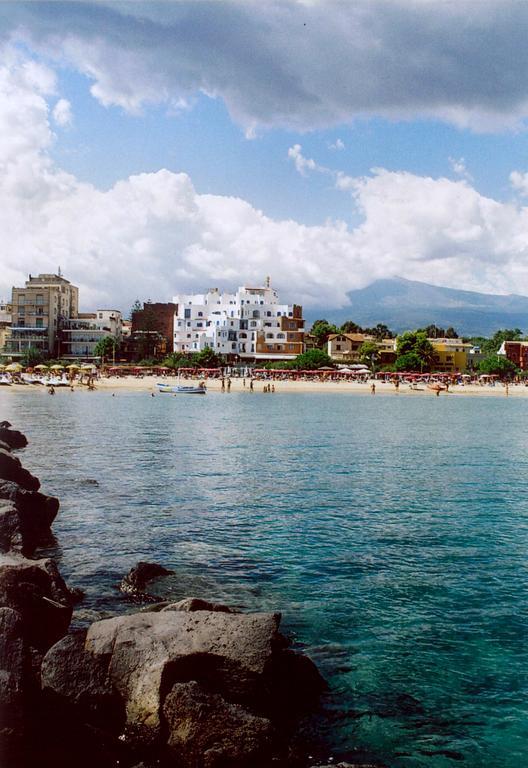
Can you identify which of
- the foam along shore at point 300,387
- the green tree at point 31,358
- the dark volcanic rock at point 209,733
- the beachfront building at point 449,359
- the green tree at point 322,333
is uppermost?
the green tree at point 322,333

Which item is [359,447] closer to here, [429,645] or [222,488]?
[222,488]

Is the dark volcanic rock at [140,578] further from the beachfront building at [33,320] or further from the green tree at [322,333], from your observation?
the green tree at [322,333]

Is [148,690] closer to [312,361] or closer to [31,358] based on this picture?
[312,361]

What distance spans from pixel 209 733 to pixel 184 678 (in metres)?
0.74

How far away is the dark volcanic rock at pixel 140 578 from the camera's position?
45.9ft

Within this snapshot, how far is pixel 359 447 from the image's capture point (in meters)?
40.1

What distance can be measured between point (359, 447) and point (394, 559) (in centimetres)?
2338

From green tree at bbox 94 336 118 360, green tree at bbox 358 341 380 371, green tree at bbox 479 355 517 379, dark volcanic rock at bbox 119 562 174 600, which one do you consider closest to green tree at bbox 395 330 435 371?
green tree at bbox 358 341 380 371

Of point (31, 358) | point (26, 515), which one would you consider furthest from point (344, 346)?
point (26, 515)

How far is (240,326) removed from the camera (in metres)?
140

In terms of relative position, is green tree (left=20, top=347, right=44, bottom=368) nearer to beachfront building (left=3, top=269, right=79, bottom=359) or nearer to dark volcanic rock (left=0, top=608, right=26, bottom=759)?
beachfront building (left=3, top=269, right=79, bottom=359)

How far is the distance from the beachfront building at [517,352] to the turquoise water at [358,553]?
4545 inches

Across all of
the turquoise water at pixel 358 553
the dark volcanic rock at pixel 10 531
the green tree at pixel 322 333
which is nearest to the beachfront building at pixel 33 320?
the green tree at pixel 322 333

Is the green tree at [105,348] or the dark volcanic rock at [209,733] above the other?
the green tree at [105,348]
